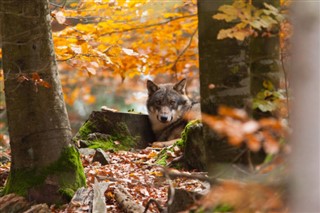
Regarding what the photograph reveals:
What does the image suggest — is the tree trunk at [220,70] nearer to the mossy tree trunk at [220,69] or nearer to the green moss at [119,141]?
the mossy tree trunk at [220,69]

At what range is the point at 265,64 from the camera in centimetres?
454

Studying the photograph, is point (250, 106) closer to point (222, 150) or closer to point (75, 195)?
point (222, 150)

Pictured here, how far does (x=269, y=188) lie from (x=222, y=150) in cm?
142

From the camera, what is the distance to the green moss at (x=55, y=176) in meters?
5.88

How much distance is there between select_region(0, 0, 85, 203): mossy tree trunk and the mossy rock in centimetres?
409

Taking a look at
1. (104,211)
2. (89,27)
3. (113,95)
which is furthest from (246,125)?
(113,95)

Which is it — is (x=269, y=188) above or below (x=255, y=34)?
below

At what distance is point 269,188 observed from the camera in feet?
9.09

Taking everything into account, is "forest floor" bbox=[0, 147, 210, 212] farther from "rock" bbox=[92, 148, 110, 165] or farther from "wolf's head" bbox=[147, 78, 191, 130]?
"wolf's head" bbox=[147, 78, 191, 130]

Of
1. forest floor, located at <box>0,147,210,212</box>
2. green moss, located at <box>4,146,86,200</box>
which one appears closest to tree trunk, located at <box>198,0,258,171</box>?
forest floor, located at <box>0,147,210,212</box>

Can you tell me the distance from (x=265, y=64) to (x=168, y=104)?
7.40 metres

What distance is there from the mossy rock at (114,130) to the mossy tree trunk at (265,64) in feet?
19.3

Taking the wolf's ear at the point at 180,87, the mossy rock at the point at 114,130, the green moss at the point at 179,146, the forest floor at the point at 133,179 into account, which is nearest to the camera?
the forest floor at the point at 133,179

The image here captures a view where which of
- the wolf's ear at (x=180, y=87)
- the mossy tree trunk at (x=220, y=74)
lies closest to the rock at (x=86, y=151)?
the wolf's ear at (x=180, y=87)
